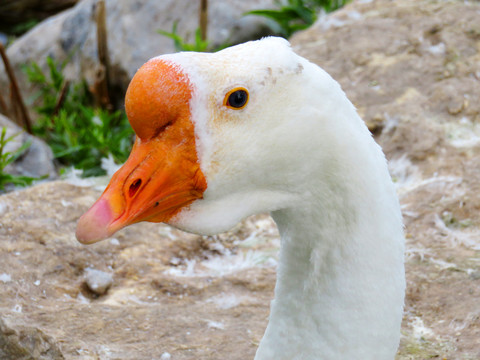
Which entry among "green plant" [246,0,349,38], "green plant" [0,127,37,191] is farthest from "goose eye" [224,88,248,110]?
"green plant" [246,0,349,38]

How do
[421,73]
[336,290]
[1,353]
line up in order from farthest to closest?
[421,73] < [1,353] < [336,290]

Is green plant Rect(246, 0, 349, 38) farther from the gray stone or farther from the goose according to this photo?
the goose

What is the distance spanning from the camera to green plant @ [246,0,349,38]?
537 centimetres

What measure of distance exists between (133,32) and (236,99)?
14.4 ft

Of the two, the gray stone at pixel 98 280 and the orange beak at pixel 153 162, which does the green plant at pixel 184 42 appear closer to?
the gray stone at pixel 98 280

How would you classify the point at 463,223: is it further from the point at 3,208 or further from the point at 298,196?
the point at 3,208

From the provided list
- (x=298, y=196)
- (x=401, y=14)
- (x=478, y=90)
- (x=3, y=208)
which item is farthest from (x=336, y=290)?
(x=401, y=14)

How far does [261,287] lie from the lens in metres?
2.57

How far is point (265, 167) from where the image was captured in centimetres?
134

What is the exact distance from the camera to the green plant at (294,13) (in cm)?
537

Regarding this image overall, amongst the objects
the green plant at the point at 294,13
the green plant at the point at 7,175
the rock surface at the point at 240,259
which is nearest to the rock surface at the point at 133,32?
the green plant at the point at 294,13

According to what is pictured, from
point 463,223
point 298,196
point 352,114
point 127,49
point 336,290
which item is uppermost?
point 352,114

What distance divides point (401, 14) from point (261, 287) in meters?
2.39

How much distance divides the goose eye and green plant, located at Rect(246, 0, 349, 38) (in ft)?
13.7
